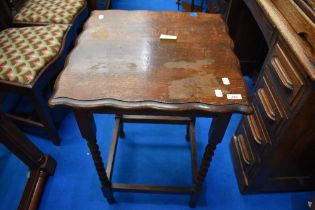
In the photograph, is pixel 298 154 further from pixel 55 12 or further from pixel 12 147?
pixel 55 12

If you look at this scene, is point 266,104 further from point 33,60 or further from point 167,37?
point 33,60

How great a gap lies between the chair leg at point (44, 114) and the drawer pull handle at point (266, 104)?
3.80ft

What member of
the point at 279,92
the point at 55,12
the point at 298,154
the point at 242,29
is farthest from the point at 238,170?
the point at 55,12

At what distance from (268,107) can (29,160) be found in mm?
1291

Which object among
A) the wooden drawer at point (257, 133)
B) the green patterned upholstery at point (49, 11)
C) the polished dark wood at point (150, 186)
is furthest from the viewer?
the green patterned upholstery at point (49, 11)

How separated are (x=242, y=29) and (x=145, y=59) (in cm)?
125

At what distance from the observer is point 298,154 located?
1.14 m

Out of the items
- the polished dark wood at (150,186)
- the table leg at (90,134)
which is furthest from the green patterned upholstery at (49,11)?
the table leg at (90,134)

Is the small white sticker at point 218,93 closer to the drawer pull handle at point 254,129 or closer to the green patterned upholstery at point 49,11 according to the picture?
the drawer pull handle at point 254,129

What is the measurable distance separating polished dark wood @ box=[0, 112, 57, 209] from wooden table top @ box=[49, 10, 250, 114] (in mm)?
543

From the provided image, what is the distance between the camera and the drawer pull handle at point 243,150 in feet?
4.45

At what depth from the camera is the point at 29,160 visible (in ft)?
4.47

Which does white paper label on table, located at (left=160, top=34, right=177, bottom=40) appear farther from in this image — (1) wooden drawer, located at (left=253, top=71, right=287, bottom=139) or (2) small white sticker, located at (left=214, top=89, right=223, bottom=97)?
(1) wooden drawer, located at (left=253, top=71, right=287, bottom=139)

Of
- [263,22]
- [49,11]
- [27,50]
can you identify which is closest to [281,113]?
[263,22]
